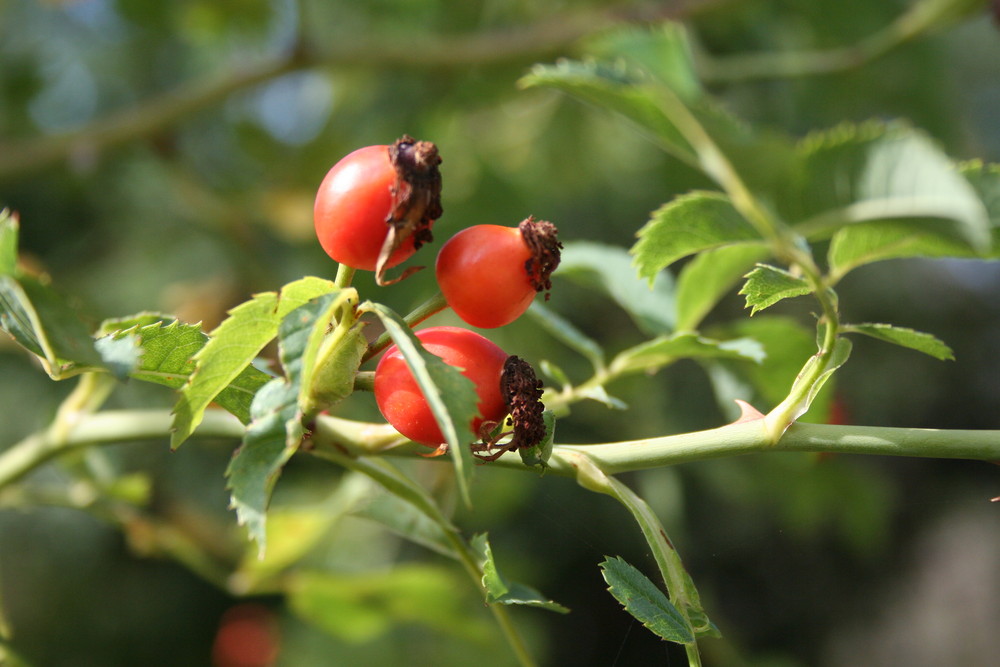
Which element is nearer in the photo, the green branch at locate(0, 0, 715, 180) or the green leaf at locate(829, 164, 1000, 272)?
the green leaf at locate(829, 164, 1000, 272)

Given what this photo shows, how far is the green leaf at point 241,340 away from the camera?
25.0 inches

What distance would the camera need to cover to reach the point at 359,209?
0.64m

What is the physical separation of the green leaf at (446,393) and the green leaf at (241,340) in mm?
74

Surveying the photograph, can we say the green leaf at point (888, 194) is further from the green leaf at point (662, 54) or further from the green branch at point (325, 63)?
the green branch at point (325, 63)

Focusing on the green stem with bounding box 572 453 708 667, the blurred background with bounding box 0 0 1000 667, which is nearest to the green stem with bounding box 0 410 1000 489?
the green stem with bounding box 572 453 708 667

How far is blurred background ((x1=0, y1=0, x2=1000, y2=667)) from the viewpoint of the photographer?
7.54ft

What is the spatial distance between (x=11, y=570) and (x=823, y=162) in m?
3.75

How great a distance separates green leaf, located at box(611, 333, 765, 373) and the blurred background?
722 millimetres

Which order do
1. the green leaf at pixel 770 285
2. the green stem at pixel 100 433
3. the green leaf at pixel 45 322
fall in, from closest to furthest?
1. the green leaf at pixel 45 322
2. the green leaf at pixel 770 285
3. the green stem at pixel 100 433

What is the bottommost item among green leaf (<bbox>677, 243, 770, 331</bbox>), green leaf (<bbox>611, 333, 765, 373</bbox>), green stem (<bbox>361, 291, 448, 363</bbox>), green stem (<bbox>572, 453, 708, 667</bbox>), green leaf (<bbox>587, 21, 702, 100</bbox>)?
green stem (<bbox>572, 453, 708, 667</bbox>)

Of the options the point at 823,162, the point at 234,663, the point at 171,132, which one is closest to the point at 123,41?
the point at 171,132

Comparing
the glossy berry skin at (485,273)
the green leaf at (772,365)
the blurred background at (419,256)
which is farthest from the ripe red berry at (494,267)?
the blurred background at (419,256)

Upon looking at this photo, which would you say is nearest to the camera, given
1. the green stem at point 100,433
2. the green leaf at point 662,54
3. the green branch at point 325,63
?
the green stem at point 100,433

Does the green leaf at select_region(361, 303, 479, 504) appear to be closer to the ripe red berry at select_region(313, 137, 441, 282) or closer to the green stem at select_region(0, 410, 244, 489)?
the ripe red berry at select_region(313, 137, 441, 282)
